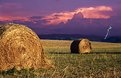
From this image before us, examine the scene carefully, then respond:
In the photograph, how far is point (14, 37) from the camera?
18.0 m

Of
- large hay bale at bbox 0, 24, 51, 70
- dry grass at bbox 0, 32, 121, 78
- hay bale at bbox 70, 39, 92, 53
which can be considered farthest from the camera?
hay bale at bbox 70, 39, 92, 53

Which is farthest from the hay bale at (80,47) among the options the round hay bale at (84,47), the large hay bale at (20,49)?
the large hay bale at (20,49)

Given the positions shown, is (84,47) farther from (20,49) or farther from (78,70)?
(78,70)

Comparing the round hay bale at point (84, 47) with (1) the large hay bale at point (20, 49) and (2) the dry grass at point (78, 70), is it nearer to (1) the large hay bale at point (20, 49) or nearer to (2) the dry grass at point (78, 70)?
(2) the dry grass at point (78, 70)

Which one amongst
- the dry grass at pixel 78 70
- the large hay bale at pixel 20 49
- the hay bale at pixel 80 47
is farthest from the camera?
the hay bale at pixel 80 47

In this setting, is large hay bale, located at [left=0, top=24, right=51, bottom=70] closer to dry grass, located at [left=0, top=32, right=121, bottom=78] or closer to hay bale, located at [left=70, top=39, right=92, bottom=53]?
dry grass, located at [left=0, top=32, right=121, bottom=78]

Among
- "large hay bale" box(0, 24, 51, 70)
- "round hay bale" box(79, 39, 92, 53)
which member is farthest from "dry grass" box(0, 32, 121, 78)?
"round hay bale" box(79, 39, 92, 53)

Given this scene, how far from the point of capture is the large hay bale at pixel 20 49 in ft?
56.2

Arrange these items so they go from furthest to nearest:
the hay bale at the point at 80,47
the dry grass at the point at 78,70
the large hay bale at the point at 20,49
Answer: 1. the hay bale at the point at 80,47
2. the large hay bale at the point at 20,49
3. the dry grass at the point at 78,70

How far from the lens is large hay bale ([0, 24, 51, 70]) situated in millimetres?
17141

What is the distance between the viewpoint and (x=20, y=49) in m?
17.9

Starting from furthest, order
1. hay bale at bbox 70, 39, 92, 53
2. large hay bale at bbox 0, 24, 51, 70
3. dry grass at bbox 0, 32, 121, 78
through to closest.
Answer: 1. hay bale at bbox 70, 39, 92, 53
2. large hay bale at bbox 0, 24, 51, 70
3. dry grass at bbox 0, 32, 121, 78

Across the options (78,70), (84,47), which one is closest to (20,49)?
(78,70)

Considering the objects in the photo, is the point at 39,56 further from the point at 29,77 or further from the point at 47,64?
the point at 29,77
